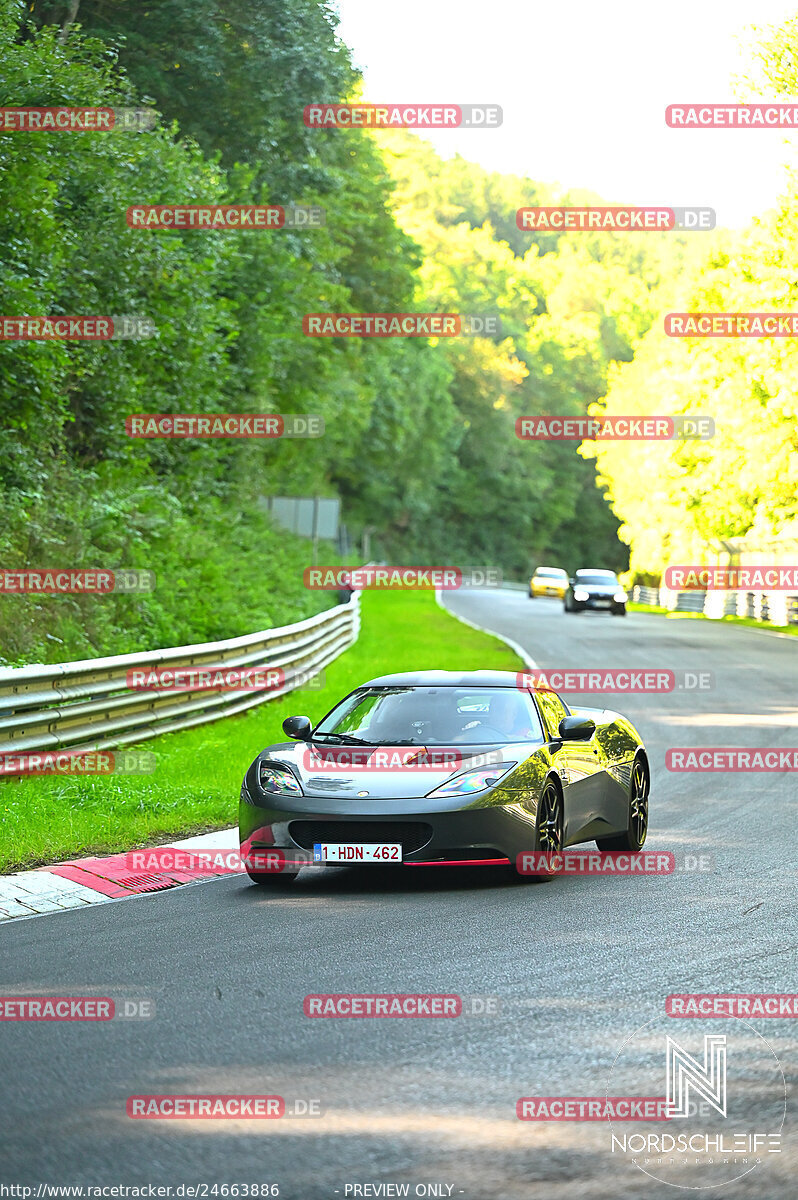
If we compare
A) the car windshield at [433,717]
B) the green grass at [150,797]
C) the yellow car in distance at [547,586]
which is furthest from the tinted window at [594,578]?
the car windshield at [433,717]

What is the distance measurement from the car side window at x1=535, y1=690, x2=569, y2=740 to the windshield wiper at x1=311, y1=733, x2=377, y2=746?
1.24 metres

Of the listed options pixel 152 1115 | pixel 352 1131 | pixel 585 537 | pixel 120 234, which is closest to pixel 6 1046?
pixel 152 1115

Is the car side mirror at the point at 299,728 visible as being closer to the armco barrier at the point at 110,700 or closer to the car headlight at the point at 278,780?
the car headlight at the point at 278,780

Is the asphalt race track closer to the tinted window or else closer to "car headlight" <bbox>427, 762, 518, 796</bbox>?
"car headlight" <bbox>427, 762, 518, 796</bbox>

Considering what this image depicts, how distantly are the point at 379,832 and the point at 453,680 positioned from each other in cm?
193

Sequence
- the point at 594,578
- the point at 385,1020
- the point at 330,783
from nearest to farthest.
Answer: the point at 385,1020 → the point at 330,783 → the point at 594,578

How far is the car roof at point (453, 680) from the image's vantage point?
1094 centimetres

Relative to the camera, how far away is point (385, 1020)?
244 inches

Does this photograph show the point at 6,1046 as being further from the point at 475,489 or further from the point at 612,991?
the point at 475,489

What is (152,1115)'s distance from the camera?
16.3ft

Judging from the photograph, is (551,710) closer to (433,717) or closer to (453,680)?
(453,680)

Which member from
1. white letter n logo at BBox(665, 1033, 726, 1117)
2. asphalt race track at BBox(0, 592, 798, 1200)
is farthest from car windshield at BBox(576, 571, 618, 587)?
white letter n logo at BBox(665, 1033, 726, 1117)

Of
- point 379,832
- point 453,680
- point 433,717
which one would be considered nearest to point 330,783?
point 379,832

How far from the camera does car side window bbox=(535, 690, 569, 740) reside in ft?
35.0
